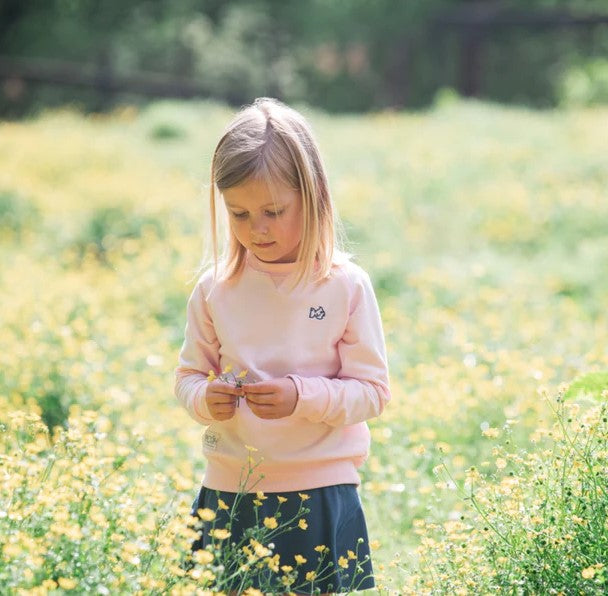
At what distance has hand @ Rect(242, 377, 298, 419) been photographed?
2432mm

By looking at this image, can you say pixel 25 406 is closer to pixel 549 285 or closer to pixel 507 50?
pixel 549 285

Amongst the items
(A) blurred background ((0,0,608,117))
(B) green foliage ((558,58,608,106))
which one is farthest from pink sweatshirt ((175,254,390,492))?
(A) blurred background ((0,0,608,117))

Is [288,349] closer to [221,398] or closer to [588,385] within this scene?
[221,398]

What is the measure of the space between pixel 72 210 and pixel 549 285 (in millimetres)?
5066

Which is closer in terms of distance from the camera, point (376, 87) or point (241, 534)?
point (241, 534)

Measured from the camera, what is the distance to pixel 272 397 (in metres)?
2.43

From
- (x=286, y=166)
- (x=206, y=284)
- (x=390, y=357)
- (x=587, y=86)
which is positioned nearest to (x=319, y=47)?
(x=587, y=86)

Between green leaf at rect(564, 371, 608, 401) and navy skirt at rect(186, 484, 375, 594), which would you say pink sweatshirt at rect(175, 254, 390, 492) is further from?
green leaf at rect(564, 371, 608, 401)

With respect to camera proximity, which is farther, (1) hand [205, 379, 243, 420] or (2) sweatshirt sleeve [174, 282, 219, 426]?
(2) sweatshirt sleeve [174, 282, 219, 426]

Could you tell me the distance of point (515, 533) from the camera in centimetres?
260

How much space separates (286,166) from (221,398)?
628mm

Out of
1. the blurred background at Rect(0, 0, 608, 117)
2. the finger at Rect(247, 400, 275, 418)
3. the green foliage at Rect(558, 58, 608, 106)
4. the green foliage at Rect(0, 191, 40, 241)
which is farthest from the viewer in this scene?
the blurred background at Rect(0, 0, 608, 117)

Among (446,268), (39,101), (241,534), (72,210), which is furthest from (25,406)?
(39,101)

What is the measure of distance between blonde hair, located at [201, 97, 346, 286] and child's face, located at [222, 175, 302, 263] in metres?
0.02
